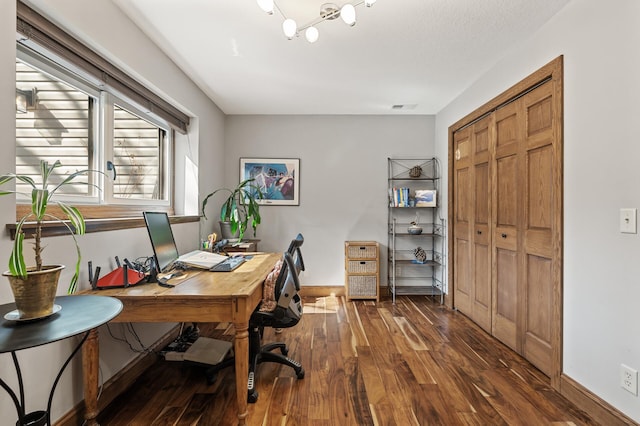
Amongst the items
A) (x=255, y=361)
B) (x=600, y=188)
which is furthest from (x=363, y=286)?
(x=600, y=188)

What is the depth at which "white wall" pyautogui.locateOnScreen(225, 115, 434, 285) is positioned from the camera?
4.18m

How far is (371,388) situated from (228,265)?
1.27 metres

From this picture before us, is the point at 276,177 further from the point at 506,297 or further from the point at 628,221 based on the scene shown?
the point at 628,221

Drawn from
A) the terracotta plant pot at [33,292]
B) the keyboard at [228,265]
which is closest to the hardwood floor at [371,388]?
the keyboard at [228,265]

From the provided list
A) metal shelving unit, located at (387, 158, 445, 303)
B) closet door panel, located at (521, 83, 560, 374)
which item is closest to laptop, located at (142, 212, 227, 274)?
closet door panel, located at (521, 83, 560, 374)

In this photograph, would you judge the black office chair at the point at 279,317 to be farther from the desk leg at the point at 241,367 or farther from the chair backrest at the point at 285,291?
the desk leg at the point at 241,367

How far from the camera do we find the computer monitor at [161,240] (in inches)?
73.6

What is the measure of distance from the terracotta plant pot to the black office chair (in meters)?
1.01

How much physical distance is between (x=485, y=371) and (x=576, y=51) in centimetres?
216

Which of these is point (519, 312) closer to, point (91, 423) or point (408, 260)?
point (408, 260)

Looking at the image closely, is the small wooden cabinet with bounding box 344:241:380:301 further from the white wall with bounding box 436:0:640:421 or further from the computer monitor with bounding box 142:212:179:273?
the computer monitor with bounding box 142:212:179:273

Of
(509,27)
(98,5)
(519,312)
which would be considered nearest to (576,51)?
(509,27)

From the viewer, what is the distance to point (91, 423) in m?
1.58

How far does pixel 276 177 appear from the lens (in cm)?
416
